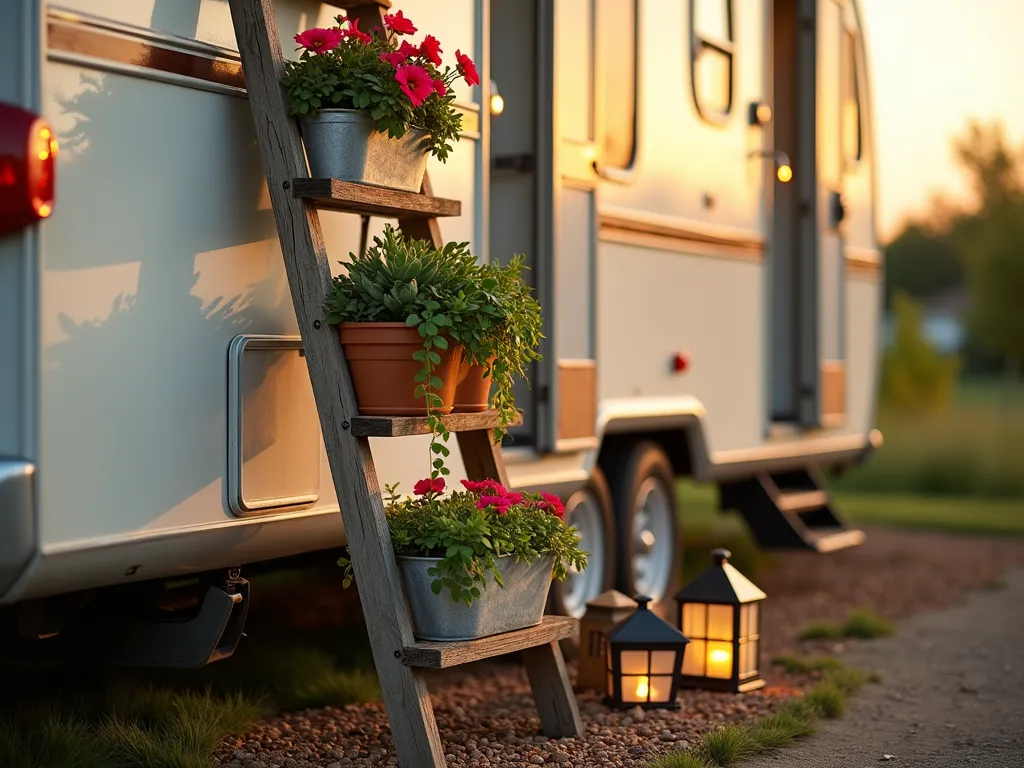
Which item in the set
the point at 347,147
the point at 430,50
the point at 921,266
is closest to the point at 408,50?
the point at 430,50

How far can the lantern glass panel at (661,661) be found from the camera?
4.68 metres

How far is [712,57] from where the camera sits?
631 cm

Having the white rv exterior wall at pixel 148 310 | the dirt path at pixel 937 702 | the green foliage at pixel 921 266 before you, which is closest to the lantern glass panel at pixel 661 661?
the dirt path at pixel 937 702

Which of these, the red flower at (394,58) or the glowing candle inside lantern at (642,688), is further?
the glowing candle inside lantern at (642,688)

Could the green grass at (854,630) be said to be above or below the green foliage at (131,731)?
below

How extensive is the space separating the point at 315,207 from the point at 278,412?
1.80 feet

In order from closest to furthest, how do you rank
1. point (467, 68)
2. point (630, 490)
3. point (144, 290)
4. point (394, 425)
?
point (144, 290) → point (394, 425) → point (467, 68) → point (630, 490)

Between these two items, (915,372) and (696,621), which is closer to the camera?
(696,621)

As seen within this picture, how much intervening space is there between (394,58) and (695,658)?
246cm

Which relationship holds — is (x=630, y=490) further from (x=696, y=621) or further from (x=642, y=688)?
(x=642, y=688)

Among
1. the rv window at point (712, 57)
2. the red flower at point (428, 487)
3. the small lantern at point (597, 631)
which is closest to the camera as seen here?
the red flower at point (428, 487)

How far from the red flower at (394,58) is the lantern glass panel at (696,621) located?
2286 millimetres

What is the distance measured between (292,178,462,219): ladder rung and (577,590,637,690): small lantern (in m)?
1.64

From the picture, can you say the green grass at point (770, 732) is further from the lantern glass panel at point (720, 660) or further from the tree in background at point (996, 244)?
the tree in background at point (996, 244)
